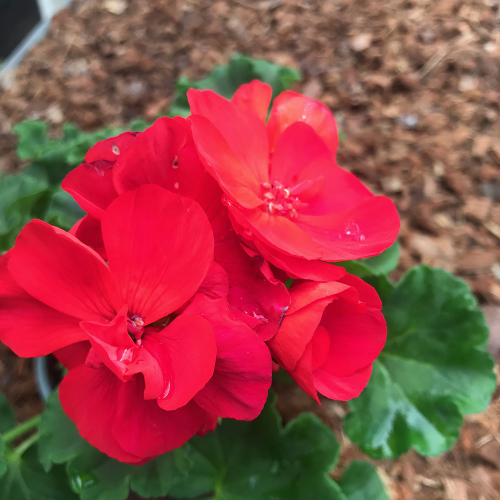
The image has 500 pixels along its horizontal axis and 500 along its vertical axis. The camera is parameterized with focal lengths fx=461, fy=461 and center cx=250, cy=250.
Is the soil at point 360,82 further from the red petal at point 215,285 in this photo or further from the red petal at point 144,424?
the red petal at point 215,285

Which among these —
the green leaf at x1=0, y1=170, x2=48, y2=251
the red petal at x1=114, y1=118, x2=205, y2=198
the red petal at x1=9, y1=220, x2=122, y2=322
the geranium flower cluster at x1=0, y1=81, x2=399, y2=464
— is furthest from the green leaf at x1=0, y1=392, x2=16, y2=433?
the red petal at x1=114, y1=118, x2=205, y2=198

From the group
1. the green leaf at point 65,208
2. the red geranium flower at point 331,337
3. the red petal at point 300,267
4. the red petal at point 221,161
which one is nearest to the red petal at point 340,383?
the red geranium flower at point 331,337

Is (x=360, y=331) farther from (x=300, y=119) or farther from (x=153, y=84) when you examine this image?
(x=153, y=84)

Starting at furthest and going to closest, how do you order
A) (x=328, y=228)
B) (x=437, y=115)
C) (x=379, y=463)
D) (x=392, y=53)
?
(x=392, y=53)
(x=437, y=115)
(x=379, y=463)
(x=328, y=228)

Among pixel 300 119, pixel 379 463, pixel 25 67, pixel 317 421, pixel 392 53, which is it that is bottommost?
pixel 379 463

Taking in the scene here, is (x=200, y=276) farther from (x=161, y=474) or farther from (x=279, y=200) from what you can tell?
(x=161, y=474)

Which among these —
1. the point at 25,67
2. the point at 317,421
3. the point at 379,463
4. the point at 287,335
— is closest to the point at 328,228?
the point at 287,335

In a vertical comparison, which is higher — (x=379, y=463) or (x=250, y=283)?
(x=250, y=283)
